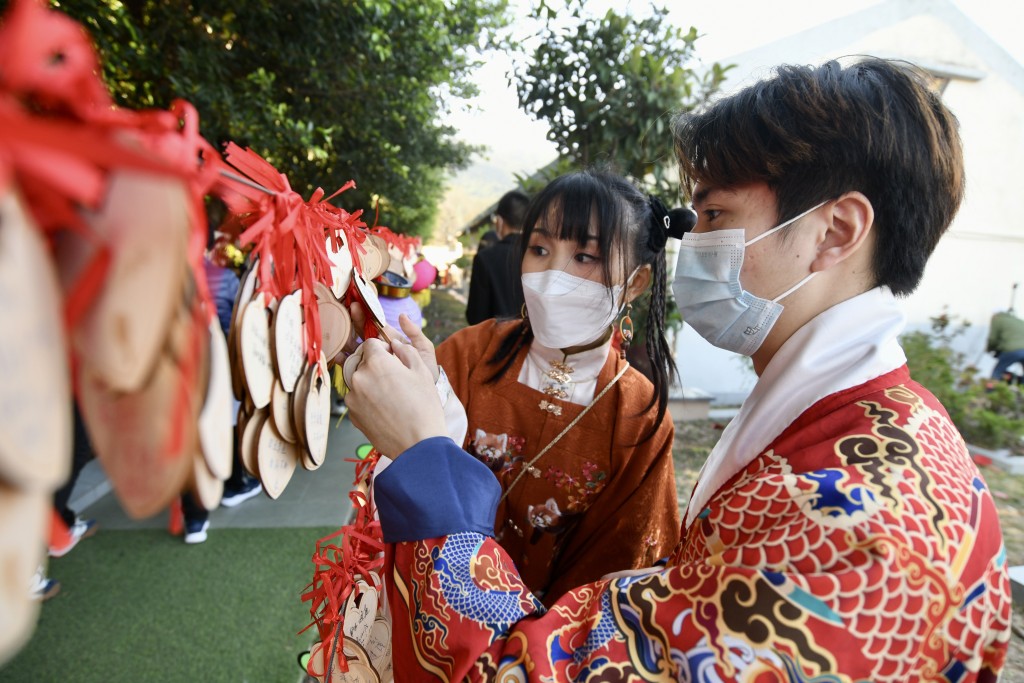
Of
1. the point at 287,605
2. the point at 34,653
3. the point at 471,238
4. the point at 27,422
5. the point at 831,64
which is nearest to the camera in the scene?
the point at 27,422

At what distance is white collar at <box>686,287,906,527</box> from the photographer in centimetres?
89

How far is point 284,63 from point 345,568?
4.10 metres

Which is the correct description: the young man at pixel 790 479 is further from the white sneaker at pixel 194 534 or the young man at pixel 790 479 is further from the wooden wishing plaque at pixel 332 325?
the white sneaker at pixel 194 534

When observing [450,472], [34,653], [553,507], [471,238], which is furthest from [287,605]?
[471,238]

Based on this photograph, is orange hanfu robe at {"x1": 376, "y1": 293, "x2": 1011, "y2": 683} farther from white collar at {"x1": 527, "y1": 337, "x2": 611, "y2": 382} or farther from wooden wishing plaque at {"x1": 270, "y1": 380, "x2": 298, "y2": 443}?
white collar at {"x1": 527, "y1": 337, "x2": 611, "y2": 382}

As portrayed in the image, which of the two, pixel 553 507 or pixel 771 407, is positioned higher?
pixel 771 407

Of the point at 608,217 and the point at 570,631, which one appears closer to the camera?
the point at 570,631

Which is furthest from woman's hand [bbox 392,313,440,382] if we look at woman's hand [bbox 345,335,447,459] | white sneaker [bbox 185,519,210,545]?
white sneaker [bbox 185,519,210,545]

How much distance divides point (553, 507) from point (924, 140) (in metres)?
1.11

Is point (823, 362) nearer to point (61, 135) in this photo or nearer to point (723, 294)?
point (723, 294)

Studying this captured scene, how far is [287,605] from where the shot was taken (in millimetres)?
2758

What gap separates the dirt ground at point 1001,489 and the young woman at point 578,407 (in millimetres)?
2604

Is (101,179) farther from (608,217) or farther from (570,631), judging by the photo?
(608,217)

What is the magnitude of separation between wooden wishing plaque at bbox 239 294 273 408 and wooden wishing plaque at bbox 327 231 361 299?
21 cm
